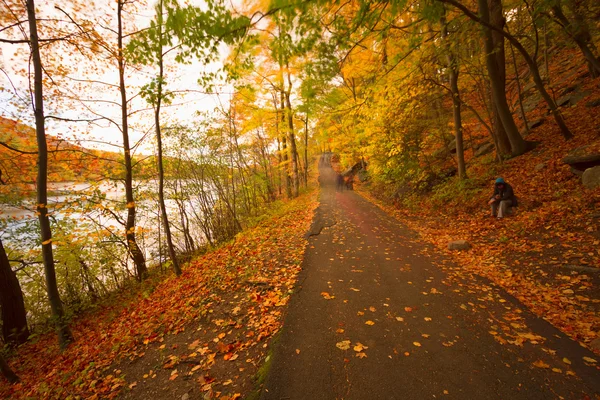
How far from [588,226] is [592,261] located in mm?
1200

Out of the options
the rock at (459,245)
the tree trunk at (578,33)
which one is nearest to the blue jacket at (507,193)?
the rock at (459,245)

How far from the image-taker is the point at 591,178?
571 centimetres

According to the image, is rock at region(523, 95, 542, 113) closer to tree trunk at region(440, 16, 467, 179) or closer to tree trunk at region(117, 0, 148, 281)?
tree trunk at region(440, 16, 467, 179)

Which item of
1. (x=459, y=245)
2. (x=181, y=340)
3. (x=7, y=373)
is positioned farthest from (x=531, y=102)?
(x=7, y=373)

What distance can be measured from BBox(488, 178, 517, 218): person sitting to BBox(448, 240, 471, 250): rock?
1727mm

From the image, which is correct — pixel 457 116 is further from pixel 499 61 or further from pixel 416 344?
pixel 416 344

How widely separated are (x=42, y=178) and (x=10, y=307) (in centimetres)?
381

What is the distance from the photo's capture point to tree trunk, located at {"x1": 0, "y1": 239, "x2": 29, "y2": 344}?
19.2 feet

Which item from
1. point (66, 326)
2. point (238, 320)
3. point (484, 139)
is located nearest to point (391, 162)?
point (484, 139)

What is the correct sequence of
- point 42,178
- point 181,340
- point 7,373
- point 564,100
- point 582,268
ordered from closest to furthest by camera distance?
point 181,340, point 582,268, point 7,373, point 42,178, point 564,100

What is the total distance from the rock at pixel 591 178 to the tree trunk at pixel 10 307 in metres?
15.1

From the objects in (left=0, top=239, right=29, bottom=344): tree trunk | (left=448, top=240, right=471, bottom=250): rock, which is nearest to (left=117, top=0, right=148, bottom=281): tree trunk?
(left=0, top=239, right=29, bottom=344): tree trunk

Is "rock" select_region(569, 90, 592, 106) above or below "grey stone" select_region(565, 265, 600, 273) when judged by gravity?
above

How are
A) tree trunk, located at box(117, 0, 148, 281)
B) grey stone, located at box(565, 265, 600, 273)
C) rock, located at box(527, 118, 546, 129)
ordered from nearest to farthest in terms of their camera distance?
grey stone, located at box(565, 265, 600, 273), tree trunk, located at box(117, 0, 148, 281), rock, located at box(527, 118, 546, 129)
